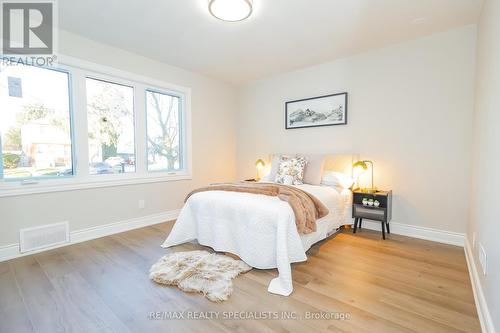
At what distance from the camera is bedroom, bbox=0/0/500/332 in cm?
167

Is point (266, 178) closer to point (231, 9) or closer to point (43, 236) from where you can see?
point (231, 9)

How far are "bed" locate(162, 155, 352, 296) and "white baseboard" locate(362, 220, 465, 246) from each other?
2.65 feet

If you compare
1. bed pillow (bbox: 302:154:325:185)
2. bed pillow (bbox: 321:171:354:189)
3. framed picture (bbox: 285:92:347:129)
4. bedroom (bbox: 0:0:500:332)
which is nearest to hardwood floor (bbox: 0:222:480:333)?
bedroom (bbox: 0:0:500:332)

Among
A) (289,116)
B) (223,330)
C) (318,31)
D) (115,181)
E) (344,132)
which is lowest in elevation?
(223,330)

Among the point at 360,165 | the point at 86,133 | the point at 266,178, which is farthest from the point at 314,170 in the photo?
the point at 86,133

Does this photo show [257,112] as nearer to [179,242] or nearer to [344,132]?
[344,132]

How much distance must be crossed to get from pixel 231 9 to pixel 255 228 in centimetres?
207

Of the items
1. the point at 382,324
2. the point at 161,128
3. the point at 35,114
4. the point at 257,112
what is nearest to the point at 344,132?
the point at 257,112

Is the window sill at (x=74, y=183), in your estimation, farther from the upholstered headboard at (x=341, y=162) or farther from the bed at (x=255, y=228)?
the upholstered headboard at (x=341, y=162)

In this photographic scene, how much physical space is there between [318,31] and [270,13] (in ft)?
2.25

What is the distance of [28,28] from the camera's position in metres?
2.55

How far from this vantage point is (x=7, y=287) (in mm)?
1905

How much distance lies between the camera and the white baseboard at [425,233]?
277 centimetres

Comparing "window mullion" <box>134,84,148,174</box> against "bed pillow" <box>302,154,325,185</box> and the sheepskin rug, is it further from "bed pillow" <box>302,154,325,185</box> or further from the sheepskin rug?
"bed pillow" <box>302,154,325,185</box>
